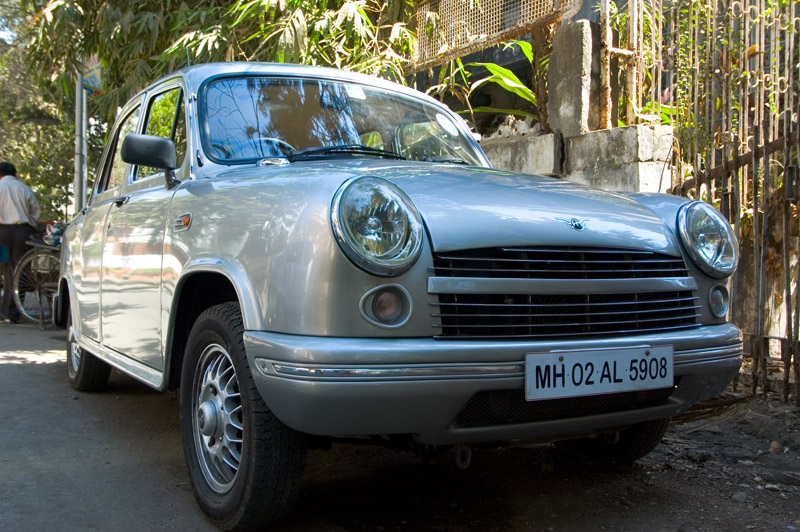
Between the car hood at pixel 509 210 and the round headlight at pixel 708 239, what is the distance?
8 centimetres

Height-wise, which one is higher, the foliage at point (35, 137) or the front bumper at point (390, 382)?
the foliage at point (35, 137)

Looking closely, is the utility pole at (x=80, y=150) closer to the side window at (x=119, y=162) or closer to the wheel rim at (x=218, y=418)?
the side window at (x=119, y=162)

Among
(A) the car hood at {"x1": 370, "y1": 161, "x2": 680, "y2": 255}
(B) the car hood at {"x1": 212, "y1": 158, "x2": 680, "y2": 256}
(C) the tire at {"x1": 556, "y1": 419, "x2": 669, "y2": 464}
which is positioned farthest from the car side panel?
(C) the tire at {"x1": 556, "y1": 419, "x2": 669, "y2": 464}

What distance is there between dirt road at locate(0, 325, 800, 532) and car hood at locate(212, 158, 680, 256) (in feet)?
3.29

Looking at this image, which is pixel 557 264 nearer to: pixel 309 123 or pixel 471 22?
pixel 309 123

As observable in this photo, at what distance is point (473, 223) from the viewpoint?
7.57 ft

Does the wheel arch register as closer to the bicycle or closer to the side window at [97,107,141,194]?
the side window at [97,107,141,194]

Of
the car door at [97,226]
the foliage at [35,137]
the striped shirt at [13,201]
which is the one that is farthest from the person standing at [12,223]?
the foliage at [35,137]

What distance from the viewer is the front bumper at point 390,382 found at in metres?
2.04

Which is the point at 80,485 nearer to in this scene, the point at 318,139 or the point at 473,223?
the point at 318,139

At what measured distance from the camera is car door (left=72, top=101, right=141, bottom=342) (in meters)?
3.96

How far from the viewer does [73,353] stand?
4.94 m

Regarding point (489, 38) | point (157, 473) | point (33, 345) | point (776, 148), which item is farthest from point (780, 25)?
point (33, 345)

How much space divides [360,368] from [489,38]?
485 cm
